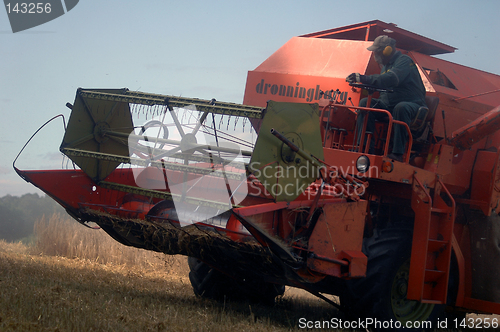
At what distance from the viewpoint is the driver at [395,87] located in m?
5.00

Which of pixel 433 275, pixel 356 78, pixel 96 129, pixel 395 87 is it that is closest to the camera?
pixel 433 275

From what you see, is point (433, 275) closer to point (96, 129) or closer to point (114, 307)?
point (114, 307)

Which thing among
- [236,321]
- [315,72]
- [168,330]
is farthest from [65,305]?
[315,72]

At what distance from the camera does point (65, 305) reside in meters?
3.90

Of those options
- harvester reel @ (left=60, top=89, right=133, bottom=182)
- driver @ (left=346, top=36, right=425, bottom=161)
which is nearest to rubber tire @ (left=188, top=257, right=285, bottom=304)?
harvester reel @ (left=60, top=89, right=133, bottom=182)

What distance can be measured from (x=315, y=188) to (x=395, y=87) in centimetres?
163

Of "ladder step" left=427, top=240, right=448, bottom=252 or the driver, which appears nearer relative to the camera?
"ladder step" left=427, top=240, right=448, bottom=252

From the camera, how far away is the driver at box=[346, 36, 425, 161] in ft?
16.4

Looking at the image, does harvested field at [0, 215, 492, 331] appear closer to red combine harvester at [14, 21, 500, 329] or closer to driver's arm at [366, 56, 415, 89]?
red combine harvester at [14, 21, 500, 329]

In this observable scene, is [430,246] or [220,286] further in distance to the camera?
[220,286]

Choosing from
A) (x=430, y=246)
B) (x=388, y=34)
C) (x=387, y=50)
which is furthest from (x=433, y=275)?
(x=388, y=34)

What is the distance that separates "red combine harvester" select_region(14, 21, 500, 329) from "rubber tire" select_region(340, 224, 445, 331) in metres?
0.01

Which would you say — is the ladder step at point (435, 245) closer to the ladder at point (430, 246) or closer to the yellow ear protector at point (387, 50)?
the ladder at point (430, 246)

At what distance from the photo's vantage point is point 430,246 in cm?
480
